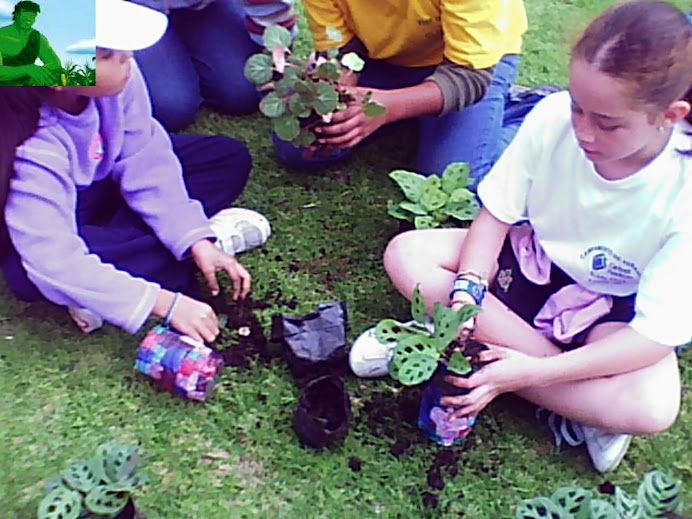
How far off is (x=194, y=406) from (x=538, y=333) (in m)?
0.70

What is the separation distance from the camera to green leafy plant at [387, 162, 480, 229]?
1.96m

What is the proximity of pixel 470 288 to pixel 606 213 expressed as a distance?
29cm

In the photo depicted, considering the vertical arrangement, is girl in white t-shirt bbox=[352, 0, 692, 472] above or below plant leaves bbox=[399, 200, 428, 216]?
above

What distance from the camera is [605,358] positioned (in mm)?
1521

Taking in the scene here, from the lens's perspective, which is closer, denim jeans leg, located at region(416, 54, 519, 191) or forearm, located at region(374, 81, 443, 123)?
forearm, located at region(374, 81, 443, 123)

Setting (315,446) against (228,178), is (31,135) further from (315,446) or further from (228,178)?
(315,446)

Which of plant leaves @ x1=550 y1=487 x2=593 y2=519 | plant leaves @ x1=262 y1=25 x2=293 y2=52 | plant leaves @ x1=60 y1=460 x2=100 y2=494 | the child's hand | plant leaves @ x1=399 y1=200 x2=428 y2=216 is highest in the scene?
plant leaves @ x1=262 y1=25 x2=293 y2=52

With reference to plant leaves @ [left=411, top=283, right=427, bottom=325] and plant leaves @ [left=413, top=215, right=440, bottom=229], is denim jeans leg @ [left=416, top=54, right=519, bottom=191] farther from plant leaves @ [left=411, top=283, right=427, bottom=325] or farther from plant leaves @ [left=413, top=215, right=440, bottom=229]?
plant leaves @ [left=411, top=283, right=427, bottom=325]

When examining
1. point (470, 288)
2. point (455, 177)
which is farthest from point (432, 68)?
point (470, 288)

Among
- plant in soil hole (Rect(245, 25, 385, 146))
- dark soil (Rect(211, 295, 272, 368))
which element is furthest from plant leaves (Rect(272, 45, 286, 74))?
dark soil (Rect(211, 295, 272, 368))

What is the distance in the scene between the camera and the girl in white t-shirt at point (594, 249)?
134 centimetres

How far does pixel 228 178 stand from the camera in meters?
2.11

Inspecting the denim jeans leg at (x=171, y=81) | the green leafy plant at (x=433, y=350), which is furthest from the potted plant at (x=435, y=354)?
the denim jeans leg at (x=171, y=81)

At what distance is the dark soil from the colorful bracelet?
0.43 metres
